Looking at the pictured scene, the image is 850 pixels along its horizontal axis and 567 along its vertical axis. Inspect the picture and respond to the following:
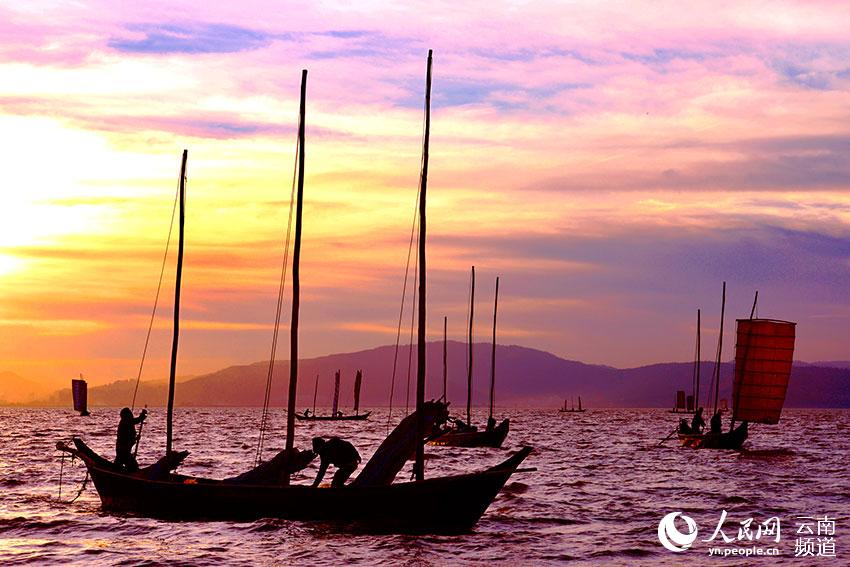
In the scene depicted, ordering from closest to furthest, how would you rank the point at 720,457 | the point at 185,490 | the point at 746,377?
1. the point at 185,490
2. the point at 720,457
3. the point at 746,377

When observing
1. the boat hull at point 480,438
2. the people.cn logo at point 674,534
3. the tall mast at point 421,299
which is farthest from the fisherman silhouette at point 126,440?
the boat hull at point 480,438

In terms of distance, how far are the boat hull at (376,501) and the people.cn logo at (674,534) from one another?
464 centimetres

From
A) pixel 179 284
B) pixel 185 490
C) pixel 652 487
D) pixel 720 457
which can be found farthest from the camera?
pixel 720 457

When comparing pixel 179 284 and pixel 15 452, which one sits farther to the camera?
pixel 15 452

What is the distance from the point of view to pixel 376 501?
2794 cm

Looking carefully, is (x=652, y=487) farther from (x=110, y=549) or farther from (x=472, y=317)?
(x=472, y=317)

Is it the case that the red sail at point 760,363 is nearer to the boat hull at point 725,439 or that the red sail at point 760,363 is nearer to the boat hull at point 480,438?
the boat hull at point 725,439

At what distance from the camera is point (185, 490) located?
3012 cm

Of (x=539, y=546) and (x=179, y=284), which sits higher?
(x=179, y=284)

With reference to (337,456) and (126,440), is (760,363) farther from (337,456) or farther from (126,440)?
(337,456)

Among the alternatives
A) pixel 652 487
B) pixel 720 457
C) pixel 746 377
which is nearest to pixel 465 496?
pixel 652 487

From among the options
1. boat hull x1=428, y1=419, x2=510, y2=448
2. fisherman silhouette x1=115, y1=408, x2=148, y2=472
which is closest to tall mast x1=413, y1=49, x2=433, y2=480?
fisherman silhouette x1=115, y1=408, x2=148, y2=472

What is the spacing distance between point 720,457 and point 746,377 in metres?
7.19

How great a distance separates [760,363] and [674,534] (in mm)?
47753
